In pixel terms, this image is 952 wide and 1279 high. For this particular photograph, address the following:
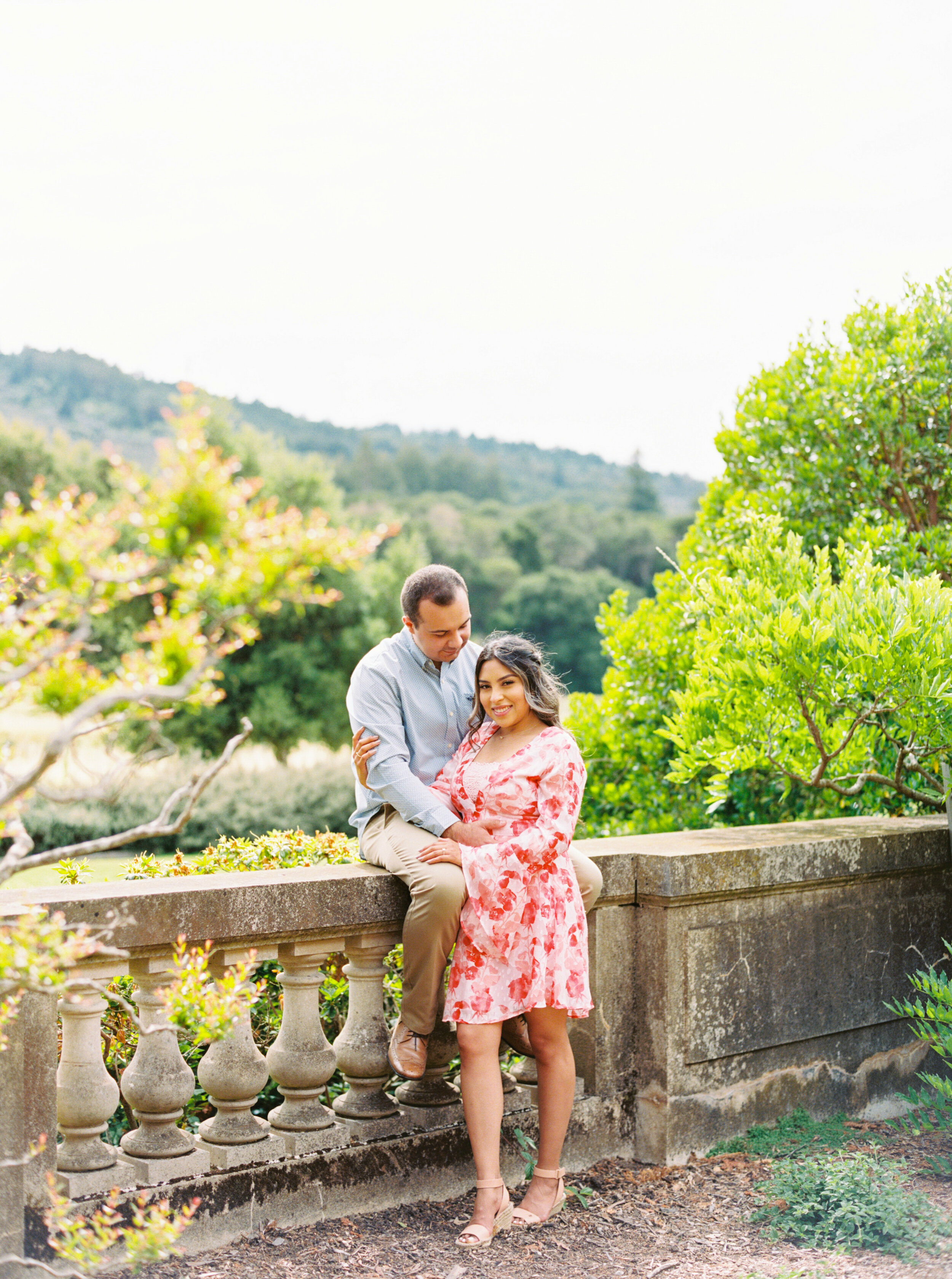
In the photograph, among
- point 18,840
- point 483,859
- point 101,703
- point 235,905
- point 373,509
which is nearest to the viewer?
point 101,703

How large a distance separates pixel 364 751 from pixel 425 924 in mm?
595

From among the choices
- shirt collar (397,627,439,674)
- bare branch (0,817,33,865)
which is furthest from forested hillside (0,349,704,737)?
shirt collar (397,627,439,674)

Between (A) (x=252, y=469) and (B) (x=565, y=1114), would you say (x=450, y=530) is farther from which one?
(B) (x=565, y=1114)

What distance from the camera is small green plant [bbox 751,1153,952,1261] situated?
3240 mm

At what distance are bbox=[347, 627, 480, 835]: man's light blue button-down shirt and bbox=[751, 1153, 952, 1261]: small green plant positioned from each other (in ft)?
5.05

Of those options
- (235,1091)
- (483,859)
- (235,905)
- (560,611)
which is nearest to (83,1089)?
(235,1091)

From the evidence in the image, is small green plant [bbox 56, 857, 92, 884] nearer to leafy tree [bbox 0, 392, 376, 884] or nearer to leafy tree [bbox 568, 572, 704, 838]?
leafy tree [bbox 0, 392, 376, 884]

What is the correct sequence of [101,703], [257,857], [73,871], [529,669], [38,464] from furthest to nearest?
[38,464] → [257,857] → [73,871] → [529,669] → [101,703]

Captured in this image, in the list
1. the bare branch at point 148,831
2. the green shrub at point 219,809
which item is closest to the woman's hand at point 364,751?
the bare branch at point 148,831

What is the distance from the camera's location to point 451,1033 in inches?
143

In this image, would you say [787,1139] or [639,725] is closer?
[787,1139]

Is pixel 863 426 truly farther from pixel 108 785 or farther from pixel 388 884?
pixel 108 785

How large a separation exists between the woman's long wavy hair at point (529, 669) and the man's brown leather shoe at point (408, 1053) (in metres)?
1.03

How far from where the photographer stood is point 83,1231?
6.71 ft
